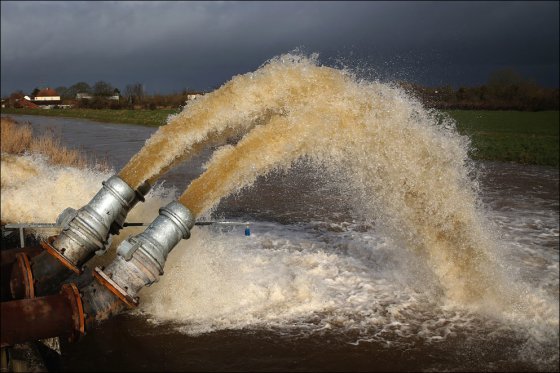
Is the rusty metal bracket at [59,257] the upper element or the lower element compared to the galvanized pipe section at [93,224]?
lower

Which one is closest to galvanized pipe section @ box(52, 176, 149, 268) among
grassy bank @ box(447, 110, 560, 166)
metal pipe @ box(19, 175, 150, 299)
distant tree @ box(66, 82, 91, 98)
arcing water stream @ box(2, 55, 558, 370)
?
metal pipe @ box(19, 175, 150, 299)

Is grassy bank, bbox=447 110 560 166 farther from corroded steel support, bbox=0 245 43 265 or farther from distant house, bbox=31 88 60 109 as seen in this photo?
corroded steel support, bbox=0 245 43 265

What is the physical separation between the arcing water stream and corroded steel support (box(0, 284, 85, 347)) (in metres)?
1.69

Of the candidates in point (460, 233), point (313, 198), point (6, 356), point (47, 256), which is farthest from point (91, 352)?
point (313, 198)

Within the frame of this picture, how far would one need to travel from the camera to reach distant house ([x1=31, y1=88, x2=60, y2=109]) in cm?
747

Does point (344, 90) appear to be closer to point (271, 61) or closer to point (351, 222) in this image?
point (271, 61)

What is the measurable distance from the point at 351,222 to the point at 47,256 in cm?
823

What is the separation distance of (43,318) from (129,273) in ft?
3.18

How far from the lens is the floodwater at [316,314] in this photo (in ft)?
19.4

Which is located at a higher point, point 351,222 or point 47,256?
point 47,256

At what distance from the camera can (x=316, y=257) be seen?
957cm

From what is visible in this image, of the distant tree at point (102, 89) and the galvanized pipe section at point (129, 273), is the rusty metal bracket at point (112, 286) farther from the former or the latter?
the distant tree at point (102, 89)

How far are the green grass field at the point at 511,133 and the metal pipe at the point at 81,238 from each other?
1582 cm

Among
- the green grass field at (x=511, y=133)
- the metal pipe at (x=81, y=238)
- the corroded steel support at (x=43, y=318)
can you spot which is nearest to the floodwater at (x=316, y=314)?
the corroded steel support at (x=43, y=318)
